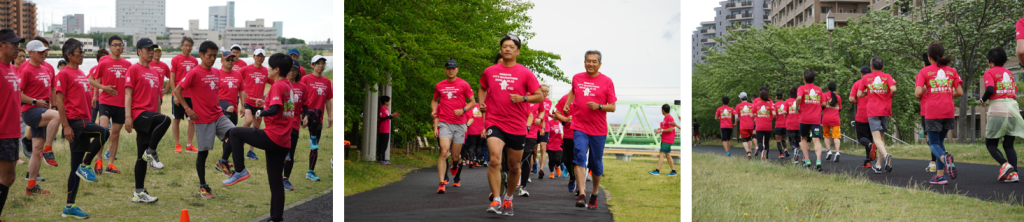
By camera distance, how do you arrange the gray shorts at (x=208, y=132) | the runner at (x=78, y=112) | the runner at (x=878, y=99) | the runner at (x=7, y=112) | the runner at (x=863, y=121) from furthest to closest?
1. the runner at (x=863, y=121)
2. the runner at (x=878, y=99)
3. the gray shorts at (x=208, y=132)
4. the runner at (x=78, y=112)
5. the runner at (x=7, y=112)

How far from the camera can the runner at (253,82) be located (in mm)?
8191

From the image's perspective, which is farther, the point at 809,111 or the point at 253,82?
the point at 809,111

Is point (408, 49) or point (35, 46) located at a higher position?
point (408, 49)

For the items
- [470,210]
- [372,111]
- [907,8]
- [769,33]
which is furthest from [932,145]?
[769,33]

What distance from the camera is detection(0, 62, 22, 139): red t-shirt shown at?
5.79 m

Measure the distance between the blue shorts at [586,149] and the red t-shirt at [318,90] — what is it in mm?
2618

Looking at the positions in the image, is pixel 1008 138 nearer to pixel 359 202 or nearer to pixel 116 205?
pixel 359 202

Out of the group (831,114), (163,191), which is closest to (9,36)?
(163,191)

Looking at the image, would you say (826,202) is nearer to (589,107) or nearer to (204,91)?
(589,107)

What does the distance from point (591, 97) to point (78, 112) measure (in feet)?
14.3

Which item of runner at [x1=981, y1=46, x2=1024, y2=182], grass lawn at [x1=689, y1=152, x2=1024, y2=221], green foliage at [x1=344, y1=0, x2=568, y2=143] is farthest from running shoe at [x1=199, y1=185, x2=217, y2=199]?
runner at [x1=981, y1=46, x2=1024, y2=182]

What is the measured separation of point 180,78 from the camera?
773 centimetres

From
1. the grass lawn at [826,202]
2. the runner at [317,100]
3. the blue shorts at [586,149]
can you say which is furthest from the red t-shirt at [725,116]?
the runner at [317,100]

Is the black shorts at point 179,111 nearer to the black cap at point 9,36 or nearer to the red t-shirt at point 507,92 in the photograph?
the black cap at point 9,36
